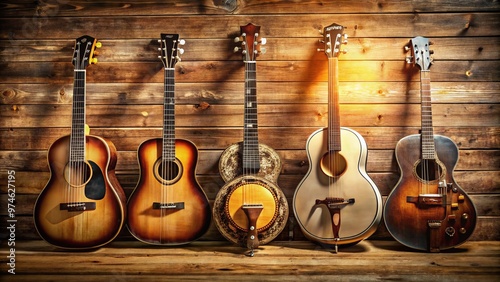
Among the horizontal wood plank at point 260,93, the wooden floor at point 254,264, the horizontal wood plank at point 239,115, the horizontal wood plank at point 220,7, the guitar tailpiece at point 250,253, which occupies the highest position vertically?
the horizontal wood plank at point 220,7

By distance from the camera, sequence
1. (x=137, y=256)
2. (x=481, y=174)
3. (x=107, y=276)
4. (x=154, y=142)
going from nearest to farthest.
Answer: (x=107, y=276) < (x=137, y=256) < (x=154, y=142) < (x=481, y=174)

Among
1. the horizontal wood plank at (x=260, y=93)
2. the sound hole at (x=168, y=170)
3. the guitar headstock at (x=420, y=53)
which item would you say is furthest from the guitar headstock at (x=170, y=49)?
the guitar headstock at (x=420, y=53)

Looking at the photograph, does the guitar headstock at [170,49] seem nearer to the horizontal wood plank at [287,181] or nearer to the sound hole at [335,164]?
the horizontal wood plank at [287,181]

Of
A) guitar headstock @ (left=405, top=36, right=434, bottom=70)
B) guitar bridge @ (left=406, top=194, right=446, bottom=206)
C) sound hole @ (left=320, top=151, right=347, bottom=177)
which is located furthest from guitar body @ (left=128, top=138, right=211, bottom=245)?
guitar headstock @ (left=405, top=36, right=434, bottom=70)

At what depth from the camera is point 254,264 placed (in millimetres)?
1856

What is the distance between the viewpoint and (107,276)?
1760mm

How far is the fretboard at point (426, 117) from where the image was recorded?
212 cm

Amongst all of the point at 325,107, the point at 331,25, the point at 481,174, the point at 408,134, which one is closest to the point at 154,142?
the point at 325,107

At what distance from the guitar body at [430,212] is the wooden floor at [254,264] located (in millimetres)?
77

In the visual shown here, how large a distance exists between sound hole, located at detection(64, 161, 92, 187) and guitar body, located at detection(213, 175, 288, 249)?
700 millimetres

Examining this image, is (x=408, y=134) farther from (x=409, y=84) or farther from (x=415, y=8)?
(x=415, y=8)

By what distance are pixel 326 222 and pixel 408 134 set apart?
0.78 meters

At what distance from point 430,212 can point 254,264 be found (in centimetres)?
96

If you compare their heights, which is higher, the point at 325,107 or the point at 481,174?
the point at 325,107
